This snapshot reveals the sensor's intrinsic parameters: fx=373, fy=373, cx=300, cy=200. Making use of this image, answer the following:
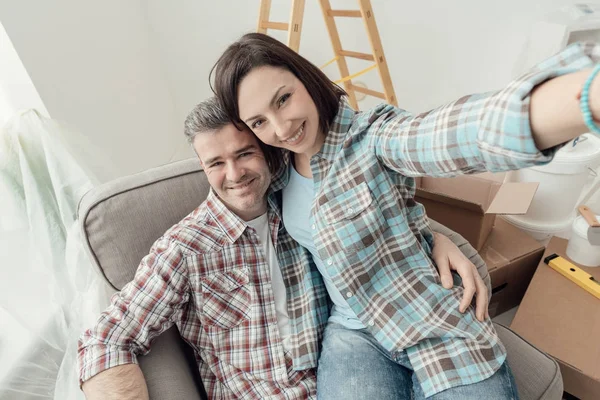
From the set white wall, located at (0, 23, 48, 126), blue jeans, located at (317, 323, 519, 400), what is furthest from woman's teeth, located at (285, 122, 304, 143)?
white wall, located at (0, 23, 48, 126)

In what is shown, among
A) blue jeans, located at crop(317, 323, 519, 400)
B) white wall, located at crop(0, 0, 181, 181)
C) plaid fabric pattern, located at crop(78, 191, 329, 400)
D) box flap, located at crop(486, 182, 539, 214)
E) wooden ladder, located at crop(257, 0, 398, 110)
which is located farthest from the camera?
wooden ladder, located at crop(257, 0, 398, 110)

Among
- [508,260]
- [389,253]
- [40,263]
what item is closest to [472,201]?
[508,260]

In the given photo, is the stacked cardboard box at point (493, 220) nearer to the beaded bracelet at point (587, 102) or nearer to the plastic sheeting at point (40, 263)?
the beaded bracelet at point (587, 102)

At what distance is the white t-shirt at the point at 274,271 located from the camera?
97 centimetres

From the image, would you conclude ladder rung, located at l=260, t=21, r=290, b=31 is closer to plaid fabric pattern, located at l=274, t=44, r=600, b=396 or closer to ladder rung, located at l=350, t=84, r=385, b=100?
ladder rung, located at l=350, t=84, r=385, b=100

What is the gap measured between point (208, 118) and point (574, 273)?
A: 50.1 inches

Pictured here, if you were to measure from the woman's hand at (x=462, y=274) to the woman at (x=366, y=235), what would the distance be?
0.8 inches

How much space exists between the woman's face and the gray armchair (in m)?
0.35

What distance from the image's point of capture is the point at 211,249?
0.91 m

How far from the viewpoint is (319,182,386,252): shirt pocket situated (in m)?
0.78

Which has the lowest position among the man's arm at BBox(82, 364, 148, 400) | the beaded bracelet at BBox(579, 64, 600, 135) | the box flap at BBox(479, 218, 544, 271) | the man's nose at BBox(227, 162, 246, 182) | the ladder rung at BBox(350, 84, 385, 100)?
the box flap at BBox(479, 218, 544, 271)

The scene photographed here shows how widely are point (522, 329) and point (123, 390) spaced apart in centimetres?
109

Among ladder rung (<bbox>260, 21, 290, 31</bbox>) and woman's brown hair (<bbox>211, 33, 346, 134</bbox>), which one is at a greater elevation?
ladder rung (<bbox>260, 21, 290, 31</bbox>)

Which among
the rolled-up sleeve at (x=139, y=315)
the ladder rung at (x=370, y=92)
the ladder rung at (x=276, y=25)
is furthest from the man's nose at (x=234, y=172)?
the ladder rung at (x=370, y=92)
